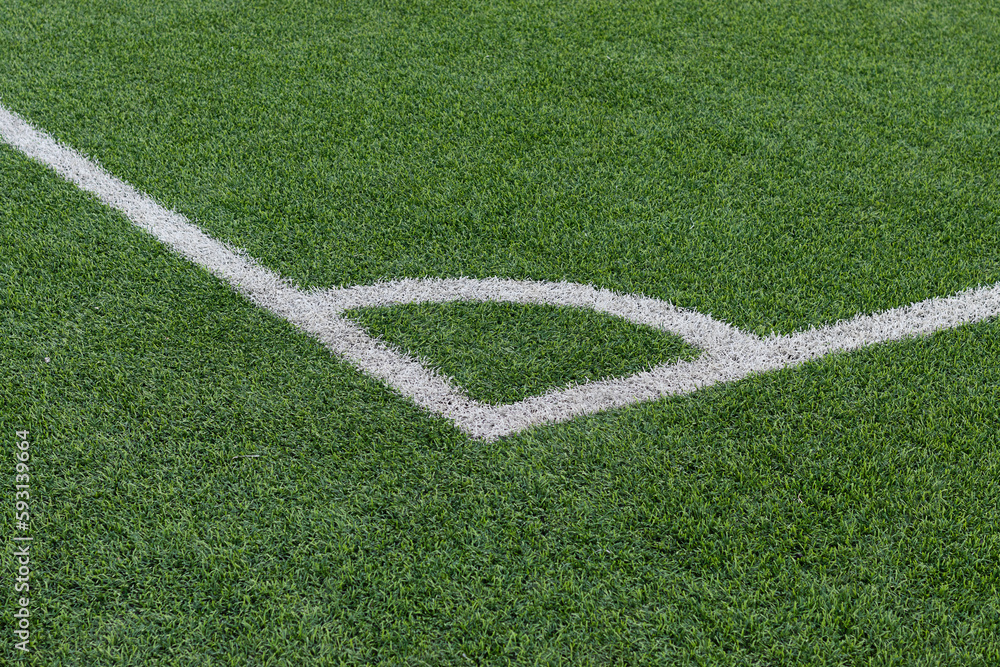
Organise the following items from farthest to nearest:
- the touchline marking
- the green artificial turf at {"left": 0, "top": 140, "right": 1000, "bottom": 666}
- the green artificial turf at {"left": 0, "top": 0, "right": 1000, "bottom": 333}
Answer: the green artificial turf at {"left": 0, "top": 0, "right": 1000, "bottom": 333} < the touchline marking < the green artificial turf at {"left": 0, "top": 140, "right": 1000, "bottom": 666}

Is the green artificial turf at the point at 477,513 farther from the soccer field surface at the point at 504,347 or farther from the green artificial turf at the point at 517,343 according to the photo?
the green artificial turf at the point at 517,343

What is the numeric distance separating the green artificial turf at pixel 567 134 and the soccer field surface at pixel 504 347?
1cm

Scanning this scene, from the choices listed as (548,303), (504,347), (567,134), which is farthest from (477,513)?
(567,134)

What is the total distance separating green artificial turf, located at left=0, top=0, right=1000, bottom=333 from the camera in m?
2.41

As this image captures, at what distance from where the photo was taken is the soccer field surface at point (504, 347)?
158 cm

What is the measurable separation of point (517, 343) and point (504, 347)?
1.3 inches

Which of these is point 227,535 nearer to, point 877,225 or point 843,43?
Result: point 877,225

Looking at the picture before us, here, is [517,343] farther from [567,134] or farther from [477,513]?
[567,134]

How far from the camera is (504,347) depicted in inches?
83.8

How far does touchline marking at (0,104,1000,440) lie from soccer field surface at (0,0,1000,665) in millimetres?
10

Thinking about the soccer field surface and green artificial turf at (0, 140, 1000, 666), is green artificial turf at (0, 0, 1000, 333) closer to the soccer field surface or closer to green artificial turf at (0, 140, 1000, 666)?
the soccer field surface

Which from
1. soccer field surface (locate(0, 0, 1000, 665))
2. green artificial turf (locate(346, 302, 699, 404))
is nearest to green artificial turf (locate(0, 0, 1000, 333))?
soccer field surface (locate(0, 0, 1000, 665))

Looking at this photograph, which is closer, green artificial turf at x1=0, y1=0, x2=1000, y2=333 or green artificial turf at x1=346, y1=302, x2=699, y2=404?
green artificial turf at x1=346, y1=302, x2=699, y2=404

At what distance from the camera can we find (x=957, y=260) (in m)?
2.39
